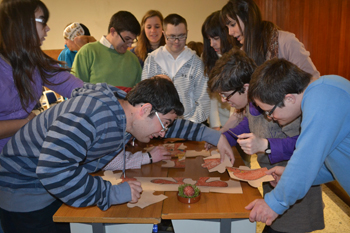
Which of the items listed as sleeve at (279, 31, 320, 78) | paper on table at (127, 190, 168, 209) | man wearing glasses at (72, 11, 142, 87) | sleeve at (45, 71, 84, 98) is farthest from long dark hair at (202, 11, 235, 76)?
paper on table at (127, 190, 168, 209)

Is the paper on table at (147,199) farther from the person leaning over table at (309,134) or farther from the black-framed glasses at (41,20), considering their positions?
the black-framed glasses at (41,20)

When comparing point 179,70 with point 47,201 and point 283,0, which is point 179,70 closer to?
point 47,201

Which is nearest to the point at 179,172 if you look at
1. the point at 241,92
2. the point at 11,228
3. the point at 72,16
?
the point at 241,92

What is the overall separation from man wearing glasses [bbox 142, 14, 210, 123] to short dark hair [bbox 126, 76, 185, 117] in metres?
1.21

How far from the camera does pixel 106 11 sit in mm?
7633

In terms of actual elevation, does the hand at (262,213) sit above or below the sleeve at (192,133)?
below

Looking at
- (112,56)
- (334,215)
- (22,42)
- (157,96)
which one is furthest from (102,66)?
(334,215)

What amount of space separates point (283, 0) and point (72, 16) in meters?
5.46

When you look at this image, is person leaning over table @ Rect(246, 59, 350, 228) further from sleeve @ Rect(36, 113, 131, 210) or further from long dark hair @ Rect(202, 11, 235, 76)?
long dark hair @ Rect(202, 11, 235, 76)

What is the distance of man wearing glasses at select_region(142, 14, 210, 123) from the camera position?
2.65 m

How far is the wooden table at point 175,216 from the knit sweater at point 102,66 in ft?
5.08

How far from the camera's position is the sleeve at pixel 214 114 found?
2.67m

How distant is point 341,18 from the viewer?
10.3ft

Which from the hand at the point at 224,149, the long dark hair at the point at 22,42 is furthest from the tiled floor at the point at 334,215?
the long dark hair at the point at 22,42
